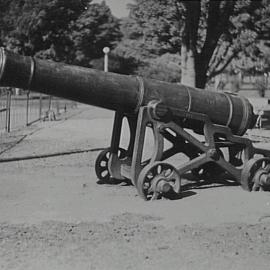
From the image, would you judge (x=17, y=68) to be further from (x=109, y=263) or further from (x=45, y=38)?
(x=45, y=38)

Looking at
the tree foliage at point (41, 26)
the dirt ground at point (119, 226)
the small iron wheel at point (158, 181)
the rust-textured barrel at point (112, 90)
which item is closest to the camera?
the dirt ground at point (119, 226)

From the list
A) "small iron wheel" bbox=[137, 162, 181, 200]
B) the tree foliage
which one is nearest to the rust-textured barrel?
"small iron wheel" bbox=[137, 162, 181, 200]

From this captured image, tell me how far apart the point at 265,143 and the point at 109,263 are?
37.0 feet

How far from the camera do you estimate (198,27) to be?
19.6 m

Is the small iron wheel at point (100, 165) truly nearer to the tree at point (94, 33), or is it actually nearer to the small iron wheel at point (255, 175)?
the small iron wheel at point (255, 175)

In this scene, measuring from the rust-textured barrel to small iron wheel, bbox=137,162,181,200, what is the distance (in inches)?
33.2

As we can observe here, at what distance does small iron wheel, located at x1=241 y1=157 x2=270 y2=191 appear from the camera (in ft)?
28.1

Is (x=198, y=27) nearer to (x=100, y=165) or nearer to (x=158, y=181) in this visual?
(x=100, y=165)

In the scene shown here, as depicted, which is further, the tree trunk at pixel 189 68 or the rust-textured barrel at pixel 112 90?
the tree trunk at pixel 189 68

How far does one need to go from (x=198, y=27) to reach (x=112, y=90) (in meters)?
12.5

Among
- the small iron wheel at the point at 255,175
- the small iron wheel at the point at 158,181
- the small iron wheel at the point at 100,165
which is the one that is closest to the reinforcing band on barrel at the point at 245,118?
the small iron wheel at the point at 255,175

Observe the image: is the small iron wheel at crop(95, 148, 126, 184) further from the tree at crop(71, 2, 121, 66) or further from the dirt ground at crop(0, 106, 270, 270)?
the tree at crop(71, 2, 121, 66)

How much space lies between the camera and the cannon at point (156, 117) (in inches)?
292

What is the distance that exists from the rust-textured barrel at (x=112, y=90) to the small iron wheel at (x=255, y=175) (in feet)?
1.85
